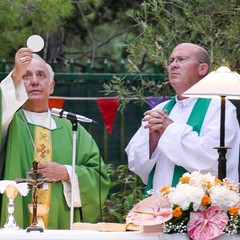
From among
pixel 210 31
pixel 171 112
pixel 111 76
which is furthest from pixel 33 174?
pixel 111 76

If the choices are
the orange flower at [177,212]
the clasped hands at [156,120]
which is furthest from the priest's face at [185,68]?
the orange flower at [177,212]

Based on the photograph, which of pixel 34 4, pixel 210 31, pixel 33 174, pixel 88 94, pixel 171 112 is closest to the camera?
pixel 33 174

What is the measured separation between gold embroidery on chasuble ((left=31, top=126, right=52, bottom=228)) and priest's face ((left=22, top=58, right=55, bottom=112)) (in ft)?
0.57

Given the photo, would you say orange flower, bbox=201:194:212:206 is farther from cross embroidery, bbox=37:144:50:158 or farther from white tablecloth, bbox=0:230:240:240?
cross embroidery, bbox=37:144:50:158

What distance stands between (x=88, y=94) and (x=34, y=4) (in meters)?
1.22

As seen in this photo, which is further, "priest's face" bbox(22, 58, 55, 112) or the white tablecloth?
"priest's face" bbox(22, 58, 55, 112)

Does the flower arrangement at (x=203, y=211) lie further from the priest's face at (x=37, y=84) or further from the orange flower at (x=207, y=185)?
the priest's face at (x=37, y=84)

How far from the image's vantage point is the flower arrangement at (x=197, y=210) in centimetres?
726

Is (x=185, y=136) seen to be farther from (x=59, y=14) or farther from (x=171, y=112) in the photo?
(x=59, y=14)

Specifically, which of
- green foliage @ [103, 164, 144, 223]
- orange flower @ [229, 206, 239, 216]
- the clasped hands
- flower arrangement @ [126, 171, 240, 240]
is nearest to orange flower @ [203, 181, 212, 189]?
flower arrangement @ [126, 171, 240, 240]

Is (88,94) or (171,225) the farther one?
(88,94)

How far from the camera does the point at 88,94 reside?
478 inches

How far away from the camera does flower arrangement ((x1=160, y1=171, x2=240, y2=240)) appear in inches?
286

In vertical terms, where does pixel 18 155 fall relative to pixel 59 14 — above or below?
below
